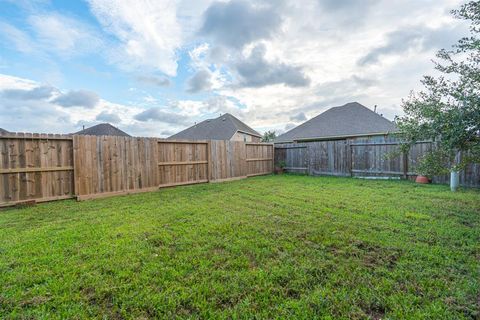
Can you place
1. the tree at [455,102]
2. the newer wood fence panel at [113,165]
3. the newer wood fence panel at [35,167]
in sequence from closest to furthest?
1. the tree at [455,102]
2. the newer wood fence panel at [35,167]
3. the newer wood fence panel at [113,165]

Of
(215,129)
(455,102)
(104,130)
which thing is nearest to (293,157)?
(455,102)

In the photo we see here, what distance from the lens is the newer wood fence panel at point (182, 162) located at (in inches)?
286

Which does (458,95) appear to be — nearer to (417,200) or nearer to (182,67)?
(417,200)

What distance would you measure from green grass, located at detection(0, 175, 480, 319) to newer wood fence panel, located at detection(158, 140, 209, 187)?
3.14 m

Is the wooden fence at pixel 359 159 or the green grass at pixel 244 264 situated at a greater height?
the wooden fence at pixel 359 159

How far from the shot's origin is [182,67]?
10102mm

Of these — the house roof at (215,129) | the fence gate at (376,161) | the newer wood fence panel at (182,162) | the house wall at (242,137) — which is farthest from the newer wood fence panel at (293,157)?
the house roof at (215,129)

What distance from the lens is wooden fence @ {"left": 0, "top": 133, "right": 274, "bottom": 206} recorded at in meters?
4.79

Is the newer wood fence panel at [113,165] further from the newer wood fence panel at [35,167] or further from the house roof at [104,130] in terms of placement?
the house roof at [104,130]

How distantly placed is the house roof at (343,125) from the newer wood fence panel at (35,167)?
13.1 m

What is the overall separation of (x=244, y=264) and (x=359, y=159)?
8.74 m

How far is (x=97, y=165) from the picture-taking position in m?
5.90

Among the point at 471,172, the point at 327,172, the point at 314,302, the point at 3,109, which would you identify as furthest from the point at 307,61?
the point at 3,109

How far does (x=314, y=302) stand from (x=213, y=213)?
8.77 ft
